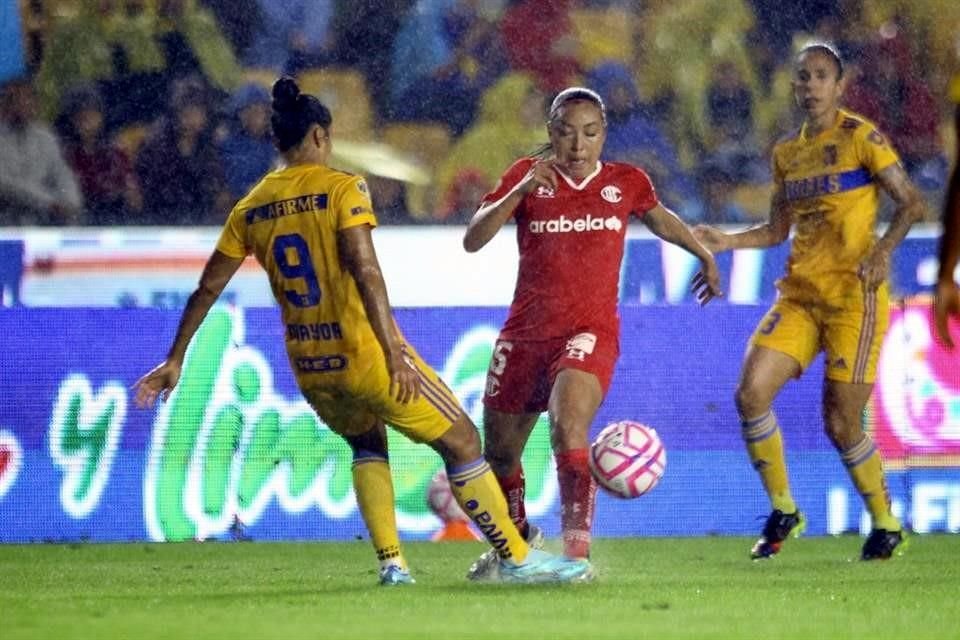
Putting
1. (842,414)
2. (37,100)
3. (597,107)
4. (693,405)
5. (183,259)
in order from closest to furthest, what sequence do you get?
(597,107) → (842,414) → (693,405) → (183,259) → (37,100)

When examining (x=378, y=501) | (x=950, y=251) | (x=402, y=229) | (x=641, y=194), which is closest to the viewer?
(x=950, y=251)

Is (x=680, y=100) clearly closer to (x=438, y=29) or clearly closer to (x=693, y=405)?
(x=438, y=29)

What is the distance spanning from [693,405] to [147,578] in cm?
364

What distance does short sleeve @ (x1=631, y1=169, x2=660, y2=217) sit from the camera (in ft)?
28.4

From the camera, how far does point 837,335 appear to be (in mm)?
9344

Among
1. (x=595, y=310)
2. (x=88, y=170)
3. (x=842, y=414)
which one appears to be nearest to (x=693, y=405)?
(x=842, y=414)

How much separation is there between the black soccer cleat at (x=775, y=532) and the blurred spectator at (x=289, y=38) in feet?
19.4

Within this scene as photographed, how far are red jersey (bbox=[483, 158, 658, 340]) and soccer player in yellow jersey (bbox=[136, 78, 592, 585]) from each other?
3.11ft

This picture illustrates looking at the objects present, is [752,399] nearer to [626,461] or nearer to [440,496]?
[626,461]

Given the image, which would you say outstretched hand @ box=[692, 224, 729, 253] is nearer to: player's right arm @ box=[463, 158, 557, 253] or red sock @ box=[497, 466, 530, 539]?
player's right arm @ box=[463, 158, 557, 253]

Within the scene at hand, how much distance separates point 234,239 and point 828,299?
298 cm

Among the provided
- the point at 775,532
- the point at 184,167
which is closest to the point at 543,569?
the point at 775,532

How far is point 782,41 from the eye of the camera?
14297mm

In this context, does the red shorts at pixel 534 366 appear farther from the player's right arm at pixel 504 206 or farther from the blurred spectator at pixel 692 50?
the blurred spectator at pixel 692 50
